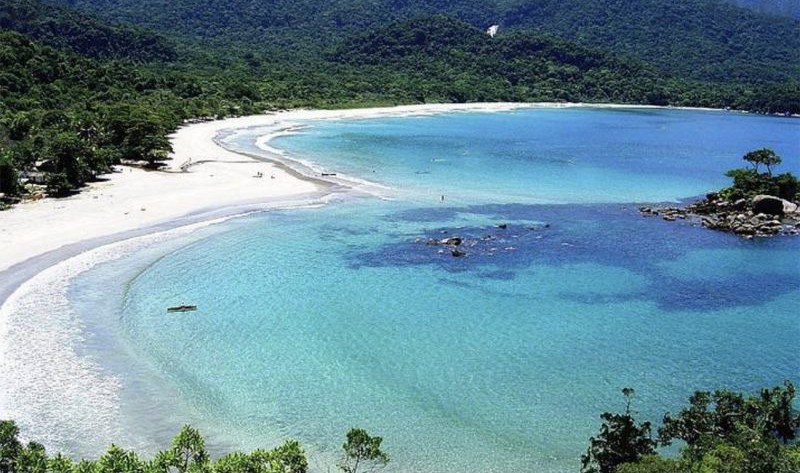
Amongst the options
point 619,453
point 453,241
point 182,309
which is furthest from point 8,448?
point 453,241

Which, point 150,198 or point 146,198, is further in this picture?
point 150,198

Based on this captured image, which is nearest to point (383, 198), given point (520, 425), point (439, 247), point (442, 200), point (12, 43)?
point (442, 200)

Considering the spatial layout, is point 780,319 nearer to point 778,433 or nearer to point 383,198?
point 778,433

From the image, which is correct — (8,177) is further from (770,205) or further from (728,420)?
(770,205)

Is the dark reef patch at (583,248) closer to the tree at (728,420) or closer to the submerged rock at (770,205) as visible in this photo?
the submerged rock at (770,205)

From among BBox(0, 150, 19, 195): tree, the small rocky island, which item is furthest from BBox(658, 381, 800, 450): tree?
BBox(0, 150, 19, 195): tree

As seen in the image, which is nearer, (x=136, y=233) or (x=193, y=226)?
(x=136, y=233)
